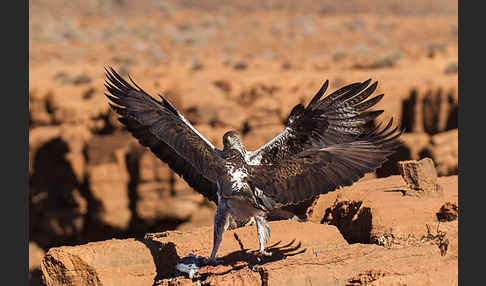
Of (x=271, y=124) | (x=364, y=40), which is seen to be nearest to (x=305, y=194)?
(x=271, y=124)

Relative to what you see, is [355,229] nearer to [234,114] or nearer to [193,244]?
[193,244]

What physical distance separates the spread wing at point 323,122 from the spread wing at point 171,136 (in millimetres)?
579

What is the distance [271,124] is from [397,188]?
13705mm

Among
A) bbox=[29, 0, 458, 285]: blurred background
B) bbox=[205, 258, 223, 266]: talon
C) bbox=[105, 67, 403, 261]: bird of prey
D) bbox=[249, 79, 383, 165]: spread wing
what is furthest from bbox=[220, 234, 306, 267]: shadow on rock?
bbox=[29, 0, 458, 285]: blurred background

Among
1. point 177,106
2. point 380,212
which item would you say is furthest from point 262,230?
point 177,106

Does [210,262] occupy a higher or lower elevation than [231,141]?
lower

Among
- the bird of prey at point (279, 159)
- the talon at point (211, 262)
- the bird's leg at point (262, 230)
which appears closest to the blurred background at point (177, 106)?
the bird's leg at point (262, 230)

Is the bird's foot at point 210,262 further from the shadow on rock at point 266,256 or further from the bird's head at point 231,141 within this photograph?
the bird's head at point 231,141

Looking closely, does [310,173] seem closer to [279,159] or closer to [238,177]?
[279,159]

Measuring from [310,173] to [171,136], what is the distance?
182 cm

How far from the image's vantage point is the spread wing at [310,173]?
845 centimetres

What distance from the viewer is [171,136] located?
8.74 metres

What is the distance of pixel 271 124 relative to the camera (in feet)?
81.7

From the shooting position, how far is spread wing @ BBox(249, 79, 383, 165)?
8508 mm
